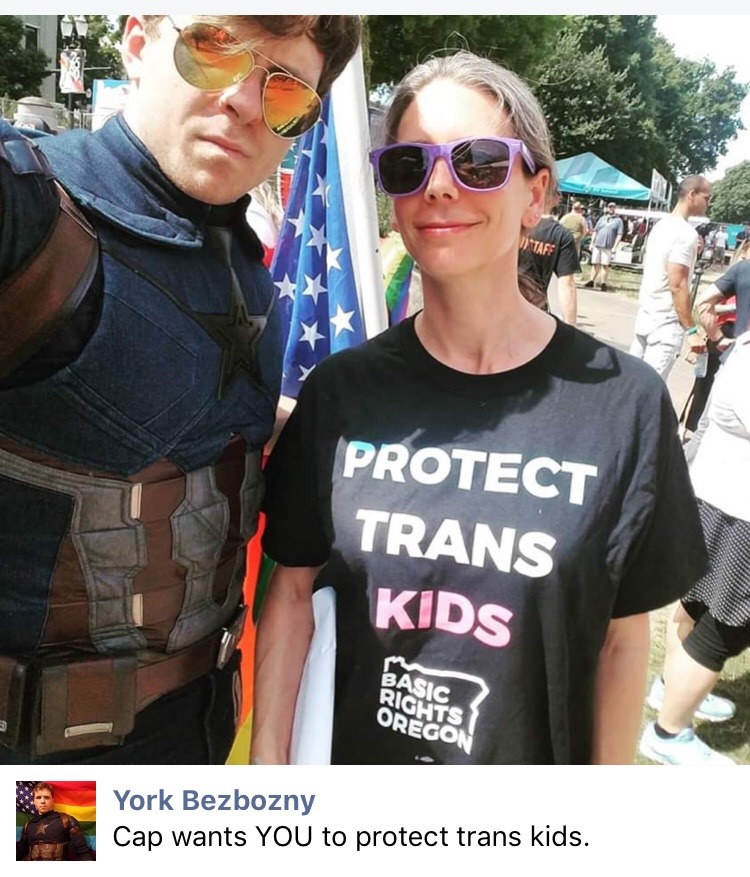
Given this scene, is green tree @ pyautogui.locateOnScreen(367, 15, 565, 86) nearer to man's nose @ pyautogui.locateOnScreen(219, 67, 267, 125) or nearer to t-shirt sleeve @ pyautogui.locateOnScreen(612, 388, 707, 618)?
man's nose @ pyautogui.locateOnScreen(219, 67, 267, 125)

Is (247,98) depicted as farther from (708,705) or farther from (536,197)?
(708,705)

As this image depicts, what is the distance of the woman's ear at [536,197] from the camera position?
1.00 metres

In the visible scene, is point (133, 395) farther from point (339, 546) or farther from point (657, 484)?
point (657, 484)

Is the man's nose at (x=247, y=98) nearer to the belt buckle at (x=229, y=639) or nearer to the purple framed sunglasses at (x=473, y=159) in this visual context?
the purple framed sunglasses at (x=473, y=159)

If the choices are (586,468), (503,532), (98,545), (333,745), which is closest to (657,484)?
(586,468)

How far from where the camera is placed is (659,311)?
2.63 meters

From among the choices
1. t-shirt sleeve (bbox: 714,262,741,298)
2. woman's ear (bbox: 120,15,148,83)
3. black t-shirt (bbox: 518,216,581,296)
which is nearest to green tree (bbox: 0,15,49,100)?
woman's ear (bbox: 120,15,148,83)

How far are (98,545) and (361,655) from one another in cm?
39

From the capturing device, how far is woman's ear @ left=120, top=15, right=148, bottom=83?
944mm

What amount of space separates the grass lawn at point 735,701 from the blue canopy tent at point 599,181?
3.97 ft
